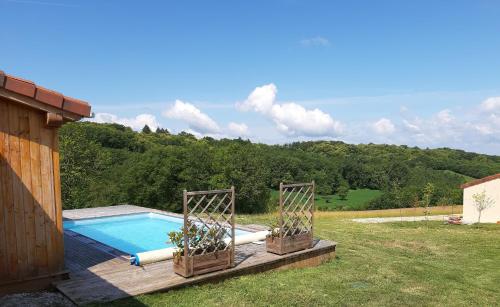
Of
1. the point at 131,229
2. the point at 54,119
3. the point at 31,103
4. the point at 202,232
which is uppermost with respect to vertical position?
the point at 31,103

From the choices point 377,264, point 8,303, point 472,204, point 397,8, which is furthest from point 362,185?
point 8,303

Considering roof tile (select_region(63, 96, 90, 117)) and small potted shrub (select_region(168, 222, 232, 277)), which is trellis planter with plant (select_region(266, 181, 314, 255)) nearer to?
small potted shrub (select_region(168, 222, 232, 277))

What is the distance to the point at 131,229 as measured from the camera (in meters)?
12.4

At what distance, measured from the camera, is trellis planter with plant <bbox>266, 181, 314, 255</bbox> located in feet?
23.9

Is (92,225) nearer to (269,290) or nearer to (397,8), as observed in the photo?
(269,290)

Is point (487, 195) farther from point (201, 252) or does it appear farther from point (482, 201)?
point (201, 252)

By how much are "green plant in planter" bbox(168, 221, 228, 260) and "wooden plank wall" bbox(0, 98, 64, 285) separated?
166 centimetres

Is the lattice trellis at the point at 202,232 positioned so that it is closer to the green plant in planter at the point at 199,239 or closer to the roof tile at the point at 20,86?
the green plant in planter at the point at 199,239

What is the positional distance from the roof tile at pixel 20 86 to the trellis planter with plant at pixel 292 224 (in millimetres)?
4209

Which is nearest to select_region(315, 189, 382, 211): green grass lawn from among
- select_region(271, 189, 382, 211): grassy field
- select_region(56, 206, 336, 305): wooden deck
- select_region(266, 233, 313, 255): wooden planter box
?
select_region(271, 189, 382, 211): grassy field

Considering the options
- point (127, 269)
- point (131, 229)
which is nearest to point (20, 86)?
point (127, 269)

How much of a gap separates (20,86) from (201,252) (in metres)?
3.50

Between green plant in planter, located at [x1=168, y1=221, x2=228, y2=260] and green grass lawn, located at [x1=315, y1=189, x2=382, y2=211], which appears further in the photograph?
green grass lawn, located at [x1=315, y1=189, x2=382, y2=211]

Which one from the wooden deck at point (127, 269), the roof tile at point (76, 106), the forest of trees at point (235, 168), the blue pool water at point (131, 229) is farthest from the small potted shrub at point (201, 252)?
the forest of trees at point (235, 168)
